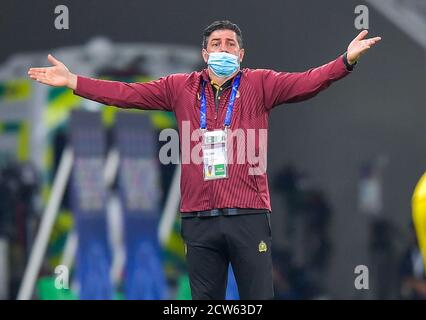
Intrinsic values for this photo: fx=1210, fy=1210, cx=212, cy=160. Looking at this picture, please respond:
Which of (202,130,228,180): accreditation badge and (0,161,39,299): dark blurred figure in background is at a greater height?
(202,130,228,180): accreditation badge

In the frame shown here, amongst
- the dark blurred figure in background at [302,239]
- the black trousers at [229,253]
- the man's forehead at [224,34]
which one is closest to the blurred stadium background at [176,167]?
the dark blurred figure in background at [302,239]

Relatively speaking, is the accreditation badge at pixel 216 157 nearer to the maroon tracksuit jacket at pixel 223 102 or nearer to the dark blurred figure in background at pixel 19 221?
the maroon tracksuit jacket at pixel 223 102

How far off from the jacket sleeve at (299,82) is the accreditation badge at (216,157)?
0.97 ft

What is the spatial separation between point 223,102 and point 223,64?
185mm

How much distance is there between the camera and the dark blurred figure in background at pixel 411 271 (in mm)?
8906

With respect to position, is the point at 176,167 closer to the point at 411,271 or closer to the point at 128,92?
the point at 411,271

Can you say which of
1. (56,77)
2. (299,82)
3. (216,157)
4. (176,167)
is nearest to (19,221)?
(176,167)

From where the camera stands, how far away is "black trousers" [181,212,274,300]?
5.74 metres

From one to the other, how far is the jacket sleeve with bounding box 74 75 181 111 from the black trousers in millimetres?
652

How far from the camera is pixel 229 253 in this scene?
5.78m

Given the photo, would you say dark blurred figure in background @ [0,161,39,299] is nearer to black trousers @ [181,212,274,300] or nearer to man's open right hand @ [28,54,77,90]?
man's open right hand @ [28,54,77,90]

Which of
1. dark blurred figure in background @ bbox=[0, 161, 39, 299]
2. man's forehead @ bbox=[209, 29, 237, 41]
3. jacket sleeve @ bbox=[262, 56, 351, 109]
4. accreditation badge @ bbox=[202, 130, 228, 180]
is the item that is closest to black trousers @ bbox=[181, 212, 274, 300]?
accreditation badge @ bbox=[202, 130, 228, 180]

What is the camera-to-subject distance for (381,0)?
8.89 m

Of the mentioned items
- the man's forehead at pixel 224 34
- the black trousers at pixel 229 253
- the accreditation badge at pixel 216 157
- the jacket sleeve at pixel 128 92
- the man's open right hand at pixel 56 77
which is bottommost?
the black trousers at pixel 229 253
